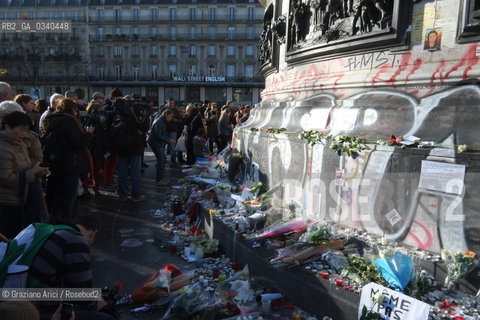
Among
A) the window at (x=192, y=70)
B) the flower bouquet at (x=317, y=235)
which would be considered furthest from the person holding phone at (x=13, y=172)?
the window at (x=192, y=70)

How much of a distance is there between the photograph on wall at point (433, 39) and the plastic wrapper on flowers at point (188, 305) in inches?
124

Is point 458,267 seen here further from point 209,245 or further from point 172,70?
point 172,70

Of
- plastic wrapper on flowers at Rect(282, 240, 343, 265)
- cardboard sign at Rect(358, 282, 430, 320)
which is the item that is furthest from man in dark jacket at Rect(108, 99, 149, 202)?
cardboard sign at Rect(358, 282, 430, 320)

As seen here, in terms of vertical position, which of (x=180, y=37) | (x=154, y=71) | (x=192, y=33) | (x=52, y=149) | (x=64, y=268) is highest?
(x=192, y=33)

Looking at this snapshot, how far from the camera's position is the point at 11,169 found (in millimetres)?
4004

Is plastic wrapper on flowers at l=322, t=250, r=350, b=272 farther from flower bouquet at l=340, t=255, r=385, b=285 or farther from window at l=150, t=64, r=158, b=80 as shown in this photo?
window at l=150, t=64, r=158, b=80

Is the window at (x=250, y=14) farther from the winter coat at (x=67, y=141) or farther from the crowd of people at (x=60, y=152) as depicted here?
the winter coat at (x=67, y=141)

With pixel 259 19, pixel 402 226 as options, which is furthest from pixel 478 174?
pixel 259 19

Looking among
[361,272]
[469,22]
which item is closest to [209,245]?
[361,272]

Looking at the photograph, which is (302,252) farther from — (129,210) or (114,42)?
(114,42)

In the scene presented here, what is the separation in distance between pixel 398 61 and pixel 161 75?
204ft

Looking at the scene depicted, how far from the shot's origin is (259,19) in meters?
62.7

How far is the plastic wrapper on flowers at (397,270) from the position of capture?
302cm

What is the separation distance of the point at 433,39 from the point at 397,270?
235 cm
